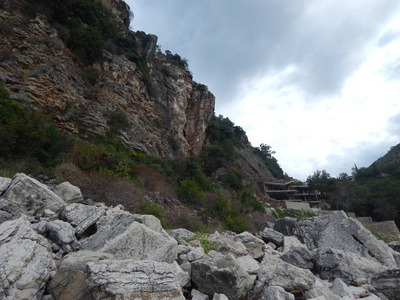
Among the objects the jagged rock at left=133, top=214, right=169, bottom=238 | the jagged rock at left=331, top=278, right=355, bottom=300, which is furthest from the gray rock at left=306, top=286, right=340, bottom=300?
the jagged rock at left=133, top=214, right=169, bottom=238

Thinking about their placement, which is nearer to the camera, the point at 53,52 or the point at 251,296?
the point at 251,296

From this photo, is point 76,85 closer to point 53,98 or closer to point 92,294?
point 53,98

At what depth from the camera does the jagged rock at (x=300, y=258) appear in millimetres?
4352

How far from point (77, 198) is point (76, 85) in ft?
37.5

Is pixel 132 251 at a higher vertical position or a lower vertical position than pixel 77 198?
lower

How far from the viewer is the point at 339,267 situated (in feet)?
13.5

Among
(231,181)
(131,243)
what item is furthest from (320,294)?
(231,181)

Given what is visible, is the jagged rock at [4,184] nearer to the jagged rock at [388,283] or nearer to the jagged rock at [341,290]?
the jagged rock at [341,290]

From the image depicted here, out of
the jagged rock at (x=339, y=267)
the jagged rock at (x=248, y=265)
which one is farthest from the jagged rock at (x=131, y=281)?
the jagged rock at (x=339, y=267)

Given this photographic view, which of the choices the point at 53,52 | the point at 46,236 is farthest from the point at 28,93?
the point at 46,236

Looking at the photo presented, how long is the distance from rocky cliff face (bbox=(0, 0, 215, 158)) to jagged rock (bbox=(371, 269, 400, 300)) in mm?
12898

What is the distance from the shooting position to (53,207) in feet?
12.8

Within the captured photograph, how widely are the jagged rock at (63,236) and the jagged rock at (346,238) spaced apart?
24.1ft

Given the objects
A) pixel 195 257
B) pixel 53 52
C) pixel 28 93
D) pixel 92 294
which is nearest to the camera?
pixel 92 294
